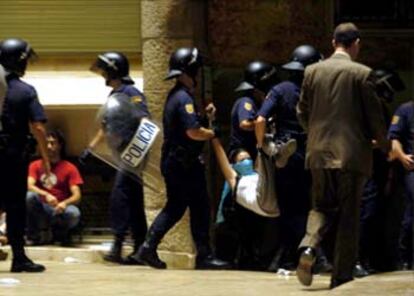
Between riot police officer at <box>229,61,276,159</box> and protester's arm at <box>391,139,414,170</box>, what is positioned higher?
riot police officer at <box>229,61,276,159</box>

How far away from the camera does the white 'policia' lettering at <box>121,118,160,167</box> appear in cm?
1227

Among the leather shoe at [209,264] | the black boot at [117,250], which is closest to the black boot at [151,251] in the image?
the leather shoe at [209,264]

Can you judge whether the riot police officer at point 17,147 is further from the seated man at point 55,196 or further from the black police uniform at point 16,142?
the seated man at point 55,196

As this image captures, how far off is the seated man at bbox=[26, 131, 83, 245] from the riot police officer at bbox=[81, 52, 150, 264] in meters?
0.94

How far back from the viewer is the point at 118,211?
40.9 ft

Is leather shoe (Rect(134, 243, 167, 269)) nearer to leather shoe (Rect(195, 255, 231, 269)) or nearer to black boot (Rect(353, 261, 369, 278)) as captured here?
leather shoe (Rect(195, 255, 231, 269))

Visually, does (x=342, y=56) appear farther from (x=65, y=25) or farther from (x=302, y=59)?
(x=65, y=25)

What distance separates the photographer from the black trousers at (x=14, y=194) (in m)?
11.2

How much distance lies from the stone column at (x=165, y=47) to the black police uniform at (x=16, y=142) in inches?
84.0

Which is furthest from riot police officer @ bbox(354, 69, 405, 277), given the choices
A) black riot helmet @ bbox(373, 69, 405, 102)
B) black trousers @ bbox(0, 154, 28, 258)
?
black trousers @ bbox(0, 154, 28, 258)

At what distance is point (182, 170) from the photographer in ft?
39.2

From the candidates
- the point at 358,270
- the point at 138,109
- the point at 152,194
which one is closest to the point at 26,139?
the point at 138,109

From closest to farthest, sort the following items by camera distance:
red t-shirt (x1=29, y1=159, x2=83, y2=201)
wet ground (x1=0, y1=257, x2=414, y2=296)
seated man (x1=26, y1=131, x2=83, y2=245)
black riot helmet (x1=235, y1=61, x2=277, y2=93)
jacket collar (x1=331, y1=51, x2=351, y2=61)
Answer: wet ground (x1=0, y1=257, x2=414, y2=296), jacket collar (x1=331, y1=51, x2=351, y2=61), black riot helmet (x1=235, y1=61, x2=277, y2=93), seated man (x1=26, y1=131, x2=83, y2=245), red t-shirt (x1=29, y1=159, x2=83, y2=201)

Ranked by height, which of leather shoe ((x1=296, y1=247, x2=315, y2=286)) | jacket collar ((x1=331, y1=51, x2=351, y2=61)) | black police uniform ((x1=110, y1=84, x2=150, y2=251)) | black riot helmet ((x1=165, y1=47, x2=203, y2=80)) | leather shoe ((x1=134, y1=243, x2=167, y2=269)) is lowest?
leather shoe ((x1=134, y1=243, x2=167, y2=269))
